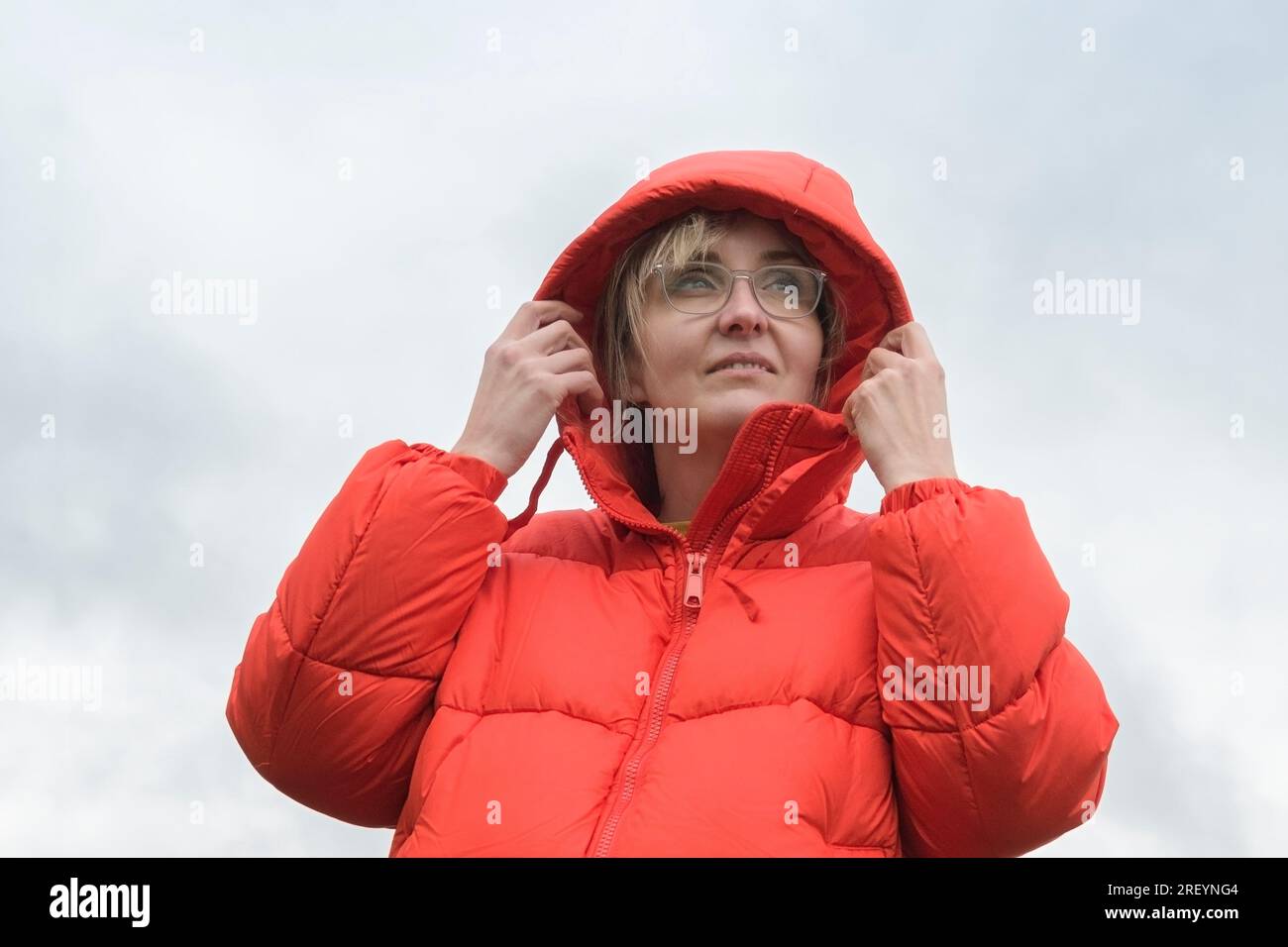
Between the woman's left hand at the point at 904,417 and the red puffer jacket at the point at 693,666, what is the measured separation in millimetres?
106

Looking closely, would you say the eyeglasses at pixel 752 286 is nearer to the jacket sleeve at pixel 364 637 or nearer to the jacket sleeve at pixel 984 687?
the jacket sleeve at pixel 364 637

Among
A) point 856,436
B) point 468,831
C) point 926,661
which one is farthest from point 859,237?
point 468,831

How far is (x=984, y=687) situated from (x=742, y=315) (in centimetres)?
119

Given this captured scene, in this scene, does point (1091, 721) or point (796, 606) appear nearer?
point (1091, 721)

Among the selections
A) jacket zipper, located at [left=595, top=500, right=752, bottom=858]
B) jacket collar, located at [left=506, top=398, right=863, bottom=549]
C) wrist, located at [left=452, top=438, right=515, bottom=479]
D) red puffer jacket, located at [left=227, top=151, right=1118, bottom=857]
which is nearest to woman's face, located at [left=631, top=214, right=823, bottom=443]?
jacket collar, located at [left=506, top=398, right=863, bottom=549]

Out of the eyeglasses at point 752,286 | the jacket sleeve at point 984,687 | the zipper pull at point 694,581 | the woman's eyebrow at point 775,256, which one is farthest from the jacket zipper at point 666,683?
the woman's eyebrow at point 775,256

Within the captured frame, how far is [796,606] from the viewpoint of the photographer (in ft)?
10.3

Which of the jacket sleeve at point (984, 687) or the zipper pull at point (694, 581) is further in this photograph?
the zipper pull at point (694, 581)

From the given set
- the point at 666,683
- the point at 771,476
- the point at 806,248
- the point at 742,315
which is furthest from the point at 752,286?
the point at 666,683

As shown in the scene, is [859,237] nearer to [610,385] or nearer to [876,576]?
[610,385]

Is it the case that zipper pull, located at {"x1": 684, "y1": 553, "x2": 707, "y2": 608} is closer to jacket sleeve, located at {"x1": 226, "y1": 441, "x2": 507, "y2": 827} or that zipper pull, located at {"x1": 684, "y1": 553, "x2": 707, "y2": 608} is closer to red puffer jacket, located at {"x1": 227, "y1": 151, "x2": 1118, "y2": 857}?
red puffer jacket, located at {"x1": 227, "y1": 151, "x2": 1118, "y2": 857}

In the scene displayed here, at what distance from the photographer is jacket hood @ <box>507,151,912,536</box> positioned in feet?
11.0

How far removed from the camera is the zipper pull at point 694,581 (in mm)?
3213
